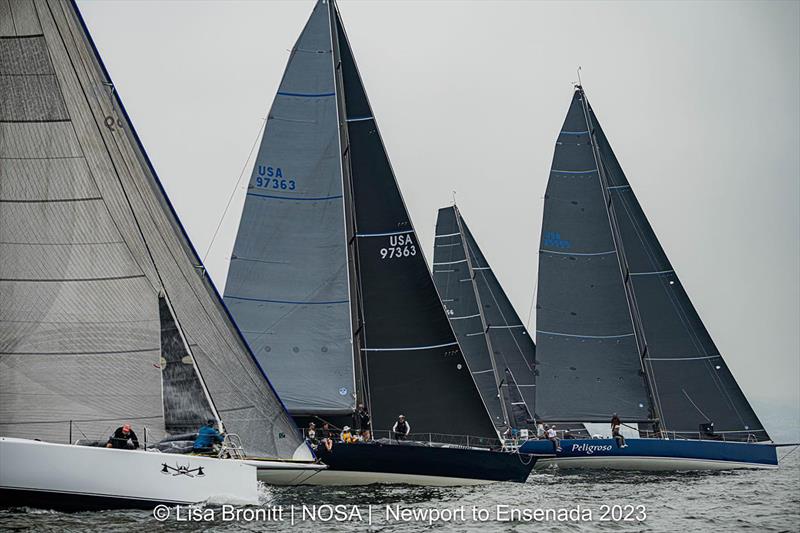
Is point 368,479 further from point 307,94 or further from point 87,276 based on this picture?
point 307,94

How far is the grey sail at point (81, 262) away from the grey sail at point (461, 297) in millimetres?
20648

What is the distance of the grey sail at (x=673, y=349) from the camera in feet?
104

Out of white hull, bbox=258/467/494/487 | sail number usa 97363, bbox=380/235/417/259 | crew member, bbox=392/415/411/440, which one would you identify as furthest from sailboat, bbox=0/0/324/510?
sail number usa 97363, bbox=380/235/417/259

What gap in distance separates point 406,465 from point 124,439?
771 cm

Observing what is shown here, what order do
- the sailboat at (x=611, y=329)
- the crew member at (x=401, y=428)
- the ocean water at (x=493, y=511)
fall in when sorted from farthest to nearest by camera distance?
the sailboat at (x=611, y=329)
the crew member at (x=401, y=428)
the ocean water at (x=493, y=511)

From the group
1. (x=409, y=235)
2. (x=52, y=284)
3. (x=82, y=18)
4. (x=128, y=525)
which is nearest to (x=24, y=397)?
(x=52, y=284)

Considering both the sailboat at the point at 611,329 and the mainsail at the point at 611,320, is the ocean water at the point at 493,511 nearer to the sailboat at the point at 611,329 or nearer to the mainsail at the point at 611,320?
the sailboat at the point at 611,329

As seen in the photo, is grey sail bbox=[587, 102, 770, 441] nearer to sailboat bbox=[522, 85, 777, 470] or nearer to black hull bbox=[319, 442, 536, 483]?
sailboat bbox=[522, 85, 777, 470]

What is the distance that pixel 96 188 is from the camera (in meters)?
17.4

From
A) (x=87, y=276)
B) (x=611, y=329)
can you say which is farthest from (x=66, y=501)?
(x=611, y=329)

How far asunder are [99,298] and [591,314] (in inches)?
813

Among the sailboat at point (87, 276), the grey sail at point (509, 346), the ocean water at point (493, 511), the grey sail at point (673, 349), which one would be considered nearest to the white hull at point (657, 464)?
the grey sail at point (673, 349)

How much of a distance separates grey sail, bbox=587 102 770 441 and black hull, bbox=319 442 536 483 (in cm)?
1139

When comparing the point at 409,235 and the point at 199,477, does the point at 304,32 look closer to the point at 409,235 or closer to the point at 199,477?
the point at 409,235
